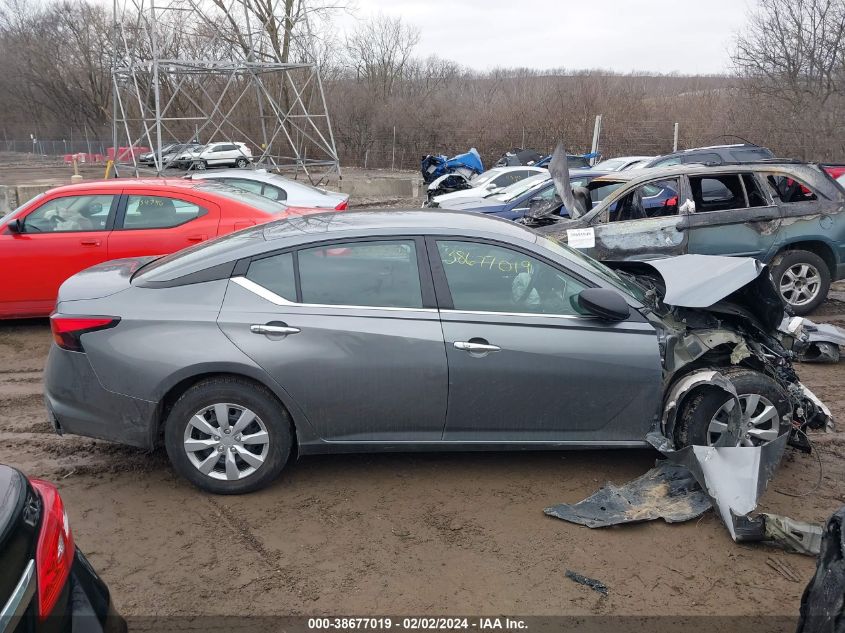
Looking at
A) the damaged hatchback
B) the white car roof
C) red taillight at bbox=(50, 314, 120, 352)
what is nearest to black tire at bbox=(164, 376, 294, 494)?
the damaged hatchback

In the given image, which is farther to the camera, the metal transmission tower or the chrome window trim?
the metal transmission tower

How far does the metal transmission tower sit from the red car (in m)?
9.20

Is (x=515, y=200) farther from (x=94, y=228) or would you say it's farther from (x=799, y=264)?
(x=94, y=228)

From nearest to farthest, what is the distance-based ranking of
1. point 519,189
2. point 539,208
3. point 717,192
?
point 717,192 < point 539,208 < point 519,189

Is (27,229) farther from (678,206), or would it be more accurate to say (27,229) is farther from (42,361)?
(678,206)

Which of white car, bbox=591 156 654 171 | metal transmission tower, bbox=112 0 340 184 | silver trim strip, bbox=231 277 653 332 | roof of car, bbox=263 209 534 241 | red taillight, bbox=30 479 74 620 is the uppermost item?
metal transmission tower, bbox=112 0 340 184

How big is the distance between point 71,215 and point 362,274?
15.5 ft

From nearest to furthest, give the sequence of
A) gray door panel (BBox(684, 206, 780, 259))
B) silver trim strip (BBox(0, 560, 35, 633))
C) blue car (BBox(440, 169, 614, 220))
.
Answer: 1. silver trim strip (BBox(0, 560, 35, 633))
2. gray door panel (BBox(684, 206, 780, 259))
3. blue car (BBox(440, 169, 614, 220))

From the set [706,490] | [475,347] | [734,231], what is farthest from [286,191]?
[706,490]

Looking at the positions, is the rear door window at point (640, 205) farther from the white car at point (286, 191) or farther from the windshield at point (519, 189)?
the white car at point (286, 191)

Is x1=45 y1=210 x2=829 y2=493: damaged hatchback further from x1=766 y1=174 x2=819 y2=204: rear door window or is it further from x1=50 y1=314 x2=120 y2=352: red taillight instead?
x1=766 y1=174 x2=819 y2=204: rear door window

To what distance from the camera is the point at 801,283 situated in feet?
26.5

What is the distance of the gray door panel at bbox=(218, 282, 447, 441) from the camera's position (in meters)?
3.98

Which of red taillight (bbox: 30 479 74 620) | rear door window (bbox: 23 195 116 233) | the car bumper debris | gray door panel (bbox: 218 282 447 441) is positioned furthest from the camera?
rear door window (bbox: 23 195 116 233)
